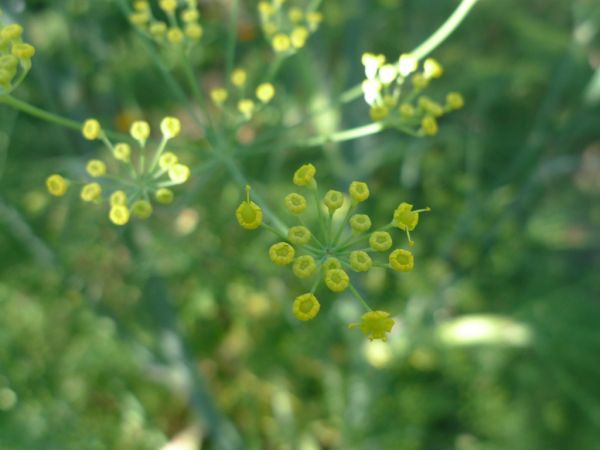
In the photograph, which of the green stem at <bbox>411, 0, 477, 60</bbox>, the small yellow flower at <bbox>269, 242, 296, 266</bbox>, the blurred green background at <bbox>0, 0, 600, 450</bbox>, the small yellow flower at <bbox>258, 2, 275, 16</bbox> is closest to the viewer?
the small yellow flower at <bbox>269, 242, 296, 266</bbox>

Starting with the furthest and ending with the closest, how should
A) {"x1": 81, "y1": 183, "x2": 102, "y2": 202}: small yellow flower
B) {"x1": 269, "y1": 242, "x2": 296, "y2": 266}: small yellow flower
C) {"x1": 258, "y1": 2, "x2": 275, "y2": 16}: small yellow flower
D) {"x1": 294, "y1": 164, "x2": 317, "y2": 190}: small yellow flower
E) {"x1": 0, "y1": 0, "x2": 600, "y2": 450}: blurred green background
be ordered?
{"x1": 0, "y1": 0, "x2": 600, "y2": 450}: blurred green background, {"x1": 258, "y1": 2, "x2": 275, "y2": 16}: small yellow flower, {"x1": 81, "y1": 183, "x2": 102, "y2": 202}: small yellow flower, {"x1": 294, "y1": 164, "x2": 317, "y2": 190}: small yellow flower, {"x1": 269, "y1": 242, "x2": 296, "y2": 266}: small yellow flower

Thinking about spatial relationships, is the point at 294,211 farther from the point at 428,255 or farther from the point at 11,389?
the point at 428,255

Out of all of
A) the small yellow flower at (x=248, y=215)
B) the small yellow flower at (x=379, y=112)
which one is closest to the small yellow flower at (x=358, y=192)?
the small yellow flower at (x=248, y=215)

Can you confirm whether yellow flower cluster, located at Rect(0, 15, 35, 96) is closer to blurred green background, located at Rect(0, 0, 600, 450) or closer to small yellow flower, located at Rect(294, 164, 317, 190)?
small yellow flower, located at Rect(294, 164, 317, 190)

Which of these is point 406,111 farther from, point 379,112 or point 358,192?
point 358,192

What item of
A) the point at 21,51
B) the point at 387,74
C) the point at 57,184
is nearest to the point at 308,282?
the point at 387,74

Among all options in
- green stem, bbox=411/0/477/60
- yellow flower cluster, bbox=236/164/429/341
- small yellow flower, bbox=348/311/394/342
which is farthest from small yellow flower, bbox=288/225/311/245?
green stem, bbox=411/0/477/60
